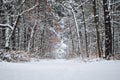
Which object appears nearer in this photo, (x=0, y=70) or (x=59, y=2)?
(x=0, y=70)

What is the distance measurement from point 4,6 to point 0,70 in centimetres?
1282

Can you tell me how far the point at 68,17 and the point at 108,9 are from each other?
18.7 meters

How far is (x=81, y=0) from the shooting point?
81.9ft

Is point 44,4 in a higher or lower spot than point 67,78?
higher

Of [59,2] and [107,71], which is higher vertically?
[59,2]

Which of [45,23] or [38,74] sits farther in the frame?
[45,23]

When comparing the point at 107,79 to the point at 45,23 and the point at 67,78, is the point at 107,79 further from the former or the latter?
the point at 45,23

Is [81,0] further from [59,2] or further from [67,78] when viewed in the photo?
[67,78]

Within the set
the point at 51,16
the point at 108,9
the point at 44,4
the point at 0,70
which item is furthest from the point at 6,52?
the point at 51,16

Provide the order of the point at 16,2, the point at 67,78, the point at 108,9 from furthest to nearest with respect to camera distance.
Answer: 1. the point at 16,2
2. the point at 108,9
3. the point at 67,78

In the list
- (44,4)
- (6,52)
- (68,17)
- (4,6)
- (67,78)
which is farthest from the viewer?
(68,17)

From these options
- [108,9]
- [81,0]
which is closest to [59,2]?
[81,0]

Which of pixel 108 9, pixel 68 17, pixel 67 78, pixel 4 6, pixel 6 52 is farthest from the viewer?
pixel 68 17

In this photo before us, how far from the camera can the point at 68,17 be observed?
112 ft
